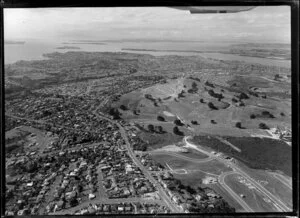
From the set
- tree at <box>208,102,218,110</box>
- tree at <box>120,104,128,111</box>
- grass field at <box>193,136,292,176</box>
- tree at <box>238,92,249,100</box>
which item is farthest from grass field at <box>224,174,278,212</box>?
tree at <box>120,104,128,111</box>

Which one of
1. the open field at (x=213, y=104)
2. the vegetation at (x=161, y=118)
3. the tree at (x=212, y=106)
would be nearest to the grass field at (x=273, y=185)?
the open field at (x=213, y=104)

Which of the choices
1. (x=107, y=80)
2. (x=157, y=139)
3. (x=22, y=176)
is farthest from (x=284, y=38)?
(x=22, y=176)

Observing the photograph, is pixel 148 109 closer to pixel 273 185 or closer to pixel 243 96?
pixel 243 96

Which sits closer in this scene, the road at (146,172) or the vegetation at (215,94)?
the road at (146,172)

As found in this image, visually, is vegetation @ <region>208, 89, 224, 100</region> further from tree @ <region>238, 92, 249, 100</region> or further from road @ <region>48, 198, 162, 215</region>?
road @ <region>48, 198, 162, 215</region>

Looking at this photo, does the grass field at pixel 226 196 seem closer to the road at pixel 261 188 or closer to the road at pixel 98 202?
the road at pixel 261 188

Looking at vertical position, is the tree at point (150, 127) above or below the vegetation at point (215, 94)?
below

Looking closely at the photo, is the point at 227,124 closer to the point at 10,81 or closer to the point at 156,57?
the point at 156,57

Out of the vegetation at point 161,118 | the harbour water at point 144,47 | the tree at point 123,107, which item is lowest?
the vegetation at point 161,118

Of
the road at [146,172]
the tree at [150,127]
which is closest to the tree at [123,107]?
the road at [146,172]
